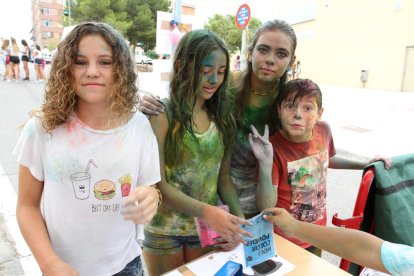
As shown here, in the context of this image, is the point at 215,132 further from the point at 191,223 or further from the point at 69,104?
the point at 69,104

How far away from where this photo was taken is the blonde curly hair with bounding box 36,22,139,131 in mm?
1183

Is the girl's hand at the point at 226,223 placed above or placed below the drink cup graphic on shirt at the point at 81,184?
below

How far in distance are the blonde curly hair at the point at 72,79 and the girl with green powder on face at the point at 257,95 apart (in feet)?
2.07

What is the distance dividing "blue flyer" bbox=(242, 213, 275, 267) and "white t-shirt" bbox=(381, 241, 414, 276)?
438 millimetres

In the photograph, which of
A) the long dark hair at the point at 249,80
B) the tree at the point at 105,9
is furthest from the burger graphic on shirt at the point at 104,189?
the tree at the point at 105,9

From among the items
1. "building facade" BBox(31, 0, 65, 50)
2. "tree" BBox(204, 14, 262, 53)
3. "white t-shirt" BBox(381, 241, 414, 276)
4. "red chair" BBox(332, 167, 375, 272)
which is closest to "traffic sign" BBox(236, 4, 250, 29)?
"red chair" BBox(332, 167, 375, 272)

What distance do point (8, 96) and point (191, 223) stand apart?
33.9 ft

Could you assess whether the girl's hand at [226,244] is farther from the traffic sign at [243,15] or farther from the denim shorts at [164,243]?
the traffic sign at [243,15]

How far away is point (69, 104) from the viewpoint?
4.04 ft

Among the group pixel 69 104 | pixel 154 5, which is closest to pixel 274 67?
pixel 69 104

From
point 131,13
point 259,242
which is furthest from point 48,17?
point 259,242

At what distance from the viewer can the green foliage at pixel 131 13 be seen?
78.1ft

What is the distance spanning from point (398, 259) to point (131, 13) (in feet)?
91.5

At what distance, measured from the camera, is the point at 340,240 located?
117 centimetres
